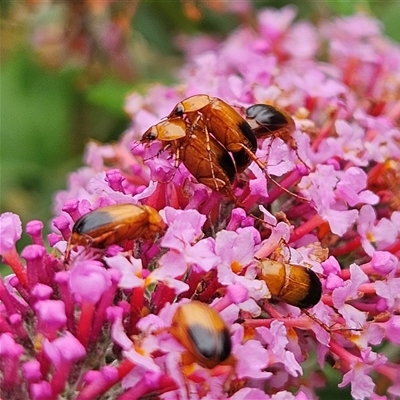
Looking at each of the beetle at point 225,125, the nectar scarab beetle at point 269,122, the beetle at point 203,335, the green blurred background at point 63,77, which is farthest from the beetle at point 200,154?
the green blurred background at point 63,77

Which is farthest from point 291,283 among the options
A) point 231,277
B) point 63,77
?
point 63,77

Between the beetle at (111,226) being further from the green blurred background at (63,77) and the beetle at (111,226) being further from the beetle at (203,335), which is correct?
the green blurred background at (63,77)

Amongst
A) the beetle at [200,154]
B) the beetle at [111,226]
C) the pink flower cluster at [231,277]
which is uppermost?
the beetle at [200,154]

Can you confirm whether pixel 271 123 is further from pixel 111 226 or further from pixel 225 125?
pixel 111 226

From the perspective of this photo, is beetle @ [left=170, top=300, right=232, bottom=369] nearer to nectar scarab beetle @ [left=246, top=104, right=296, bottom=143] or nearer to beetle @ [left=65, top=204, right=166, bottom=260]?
beetle @ [left=65, top=204, right=166, bottom=260]

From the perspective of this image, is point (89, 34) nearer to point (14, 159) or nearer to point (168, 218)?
point (14, 159)

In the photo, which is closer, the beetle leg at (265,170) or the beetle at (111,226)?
the beetle at (111,226)
